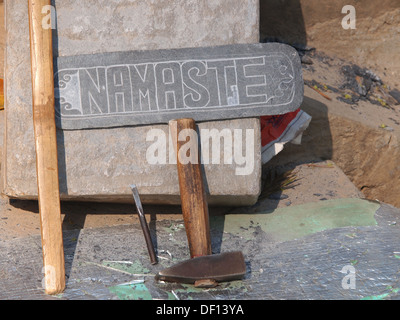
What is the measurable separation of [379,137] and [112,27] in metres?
2.24

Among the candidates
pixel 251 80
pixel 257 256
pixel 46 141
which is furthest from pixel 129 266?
pixel 251 80

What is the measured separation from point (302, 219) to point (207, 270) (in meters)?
0.87

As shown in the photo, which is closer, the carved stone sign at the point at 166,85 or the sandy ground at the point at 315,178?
the carved stone sign at the point at 166,85

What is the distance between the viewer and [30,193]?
2.99m

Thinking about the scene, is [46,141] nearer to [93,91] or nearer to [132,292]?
[93,91]

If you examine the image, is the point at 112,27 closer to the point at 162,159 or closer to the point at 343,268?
the point at 162,159

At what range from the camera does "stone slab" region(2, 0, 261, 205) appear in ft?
9.81

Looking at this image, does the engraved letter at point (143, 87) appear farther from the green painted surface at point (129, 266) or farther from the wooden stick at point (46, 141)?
the green painted surface at point (129, 266)

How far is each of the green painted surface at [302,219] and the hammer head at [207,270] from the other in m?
0.48

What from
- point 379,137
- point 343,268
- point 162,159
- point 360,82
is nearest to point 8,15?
point 162,159

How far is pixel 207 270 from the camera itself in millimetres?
2592

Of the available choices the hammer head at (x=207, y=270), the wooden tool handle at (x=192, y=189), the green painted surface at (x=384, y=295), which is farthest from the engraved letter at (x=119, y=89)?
the green painted surface at (x=384, y=295)

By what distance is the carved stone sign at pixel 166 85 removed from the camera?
2.97m

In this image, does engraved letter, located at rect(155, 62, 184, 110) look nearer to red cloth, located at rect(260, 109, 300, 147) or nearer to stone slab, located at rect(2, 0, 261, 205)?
stone slab, located at rect(2, 0, 261, 205)
